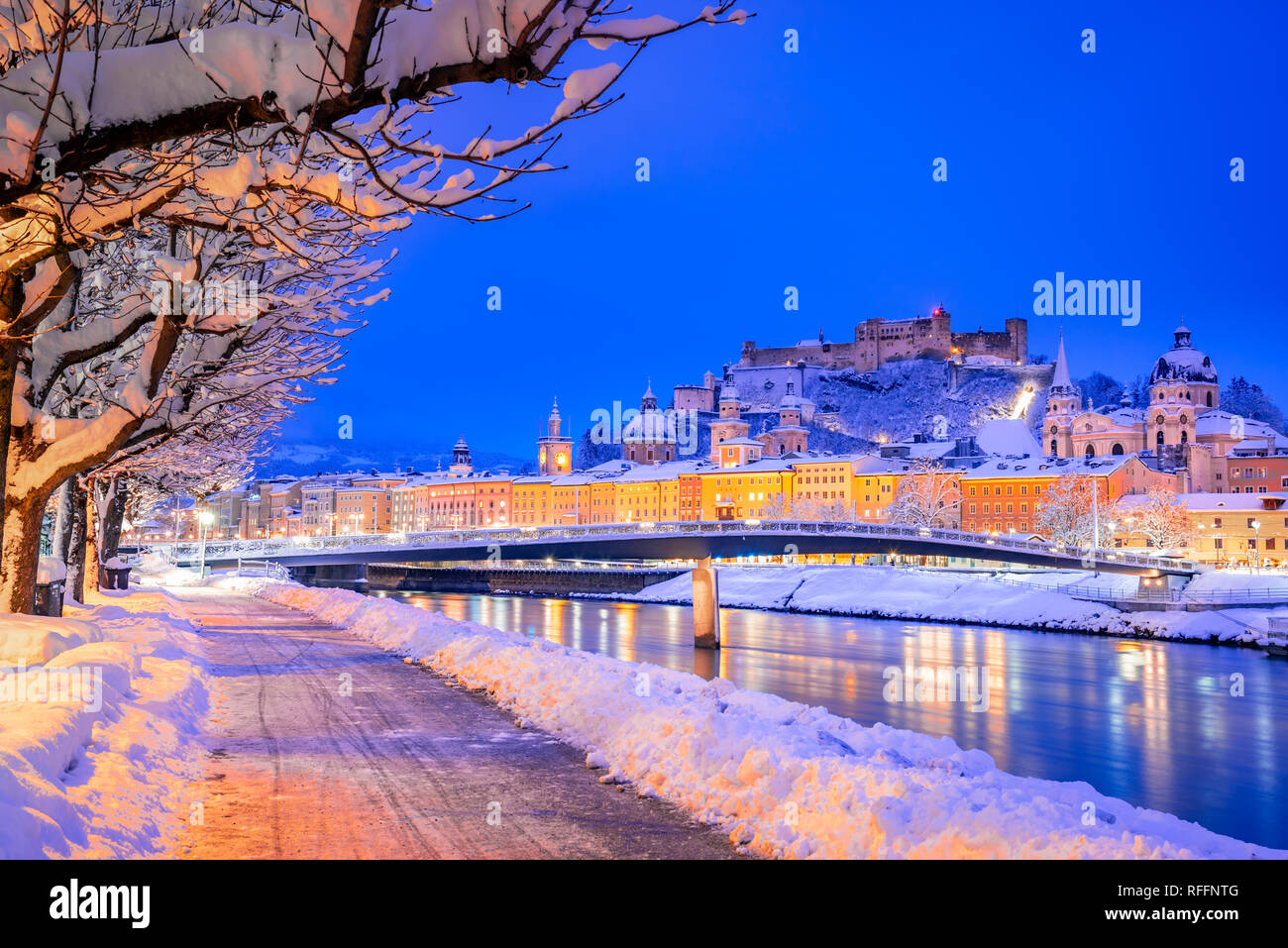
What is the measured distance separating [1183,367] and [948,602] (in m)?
85.9

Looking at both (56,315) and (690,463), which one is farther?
(690,463)

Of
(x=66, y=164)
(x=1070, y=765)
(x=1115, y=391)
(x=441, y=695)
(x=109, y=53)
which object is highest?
(x=1115, y=391)

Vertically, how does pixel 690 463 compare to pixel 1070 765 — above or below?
above

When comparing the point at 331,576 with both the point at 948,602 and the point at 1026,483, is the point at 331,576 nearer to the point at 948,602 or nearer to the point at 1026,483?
the point at 948,602

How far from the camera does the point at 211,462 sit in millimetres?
32000

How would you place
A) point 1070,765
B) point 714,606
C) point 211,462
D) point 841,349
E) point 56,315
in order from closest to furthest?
1. point 56,315
2. point 1070,765
3. point 211,462
4. point 714,606
5. point 841,349

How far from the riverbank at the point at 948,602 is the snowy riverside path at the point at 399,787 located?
34529 mm

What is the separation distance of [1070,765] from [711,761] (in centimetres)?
1267

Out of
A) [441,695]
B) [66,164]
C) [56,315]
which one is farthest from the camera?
[441,695]

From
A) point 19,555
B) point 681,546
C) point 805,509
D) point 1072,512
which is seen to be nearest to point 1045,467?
point 1072,512

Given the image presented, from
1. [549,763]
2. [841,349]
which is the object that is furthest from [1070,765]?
[841,349]

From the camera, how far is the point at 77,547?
21.7 meters

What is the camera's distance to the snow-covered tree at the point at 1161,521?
260 feet
